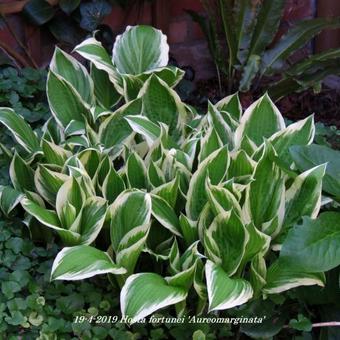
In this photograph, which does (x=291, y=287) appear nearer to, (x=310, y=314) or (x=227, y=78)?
(x=310, y=314)

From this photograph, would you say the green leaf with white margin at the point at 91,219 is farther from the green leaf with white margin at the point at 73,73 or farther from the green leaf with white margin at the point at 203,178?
the green leaf with white margin at the point at 73,73

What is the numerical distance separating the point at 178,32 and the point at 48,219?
161 centimetres

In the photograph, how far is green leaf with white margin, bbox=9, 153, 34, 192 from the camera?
5.56 ft

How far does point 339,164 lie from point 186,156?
0.37 m

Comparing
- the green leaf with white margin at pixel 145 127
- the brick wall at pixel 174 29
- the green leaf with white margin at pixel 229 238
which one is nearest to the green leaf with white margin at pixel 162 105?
the green leaf with white margin at pixel 145 127

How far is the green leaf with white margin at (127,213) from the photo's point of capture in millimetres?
1487

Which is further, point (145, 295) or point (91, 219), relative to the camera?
point (91, 219)

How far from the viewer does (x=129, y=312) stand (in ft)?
4.42

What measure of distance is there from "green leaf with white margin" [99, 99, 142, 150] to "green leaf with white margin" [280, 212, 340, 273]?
0.61 m

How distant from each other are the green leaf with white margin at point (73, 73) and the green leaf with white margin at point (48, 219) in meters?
0.52

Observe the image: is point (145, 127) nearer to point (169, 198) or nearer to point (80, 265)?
point (169, 198)

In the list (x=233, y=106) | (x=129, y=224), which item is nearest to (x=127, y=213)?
(x=129, y=224)

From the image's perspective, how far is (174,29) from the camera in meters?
2.92

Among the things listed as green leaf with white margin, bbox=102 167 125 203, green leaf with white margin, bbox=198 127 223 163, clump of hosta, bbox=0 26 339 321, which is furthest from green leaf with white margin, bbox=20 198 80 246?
green leaf with white margin, bbox=198 127 223 163
